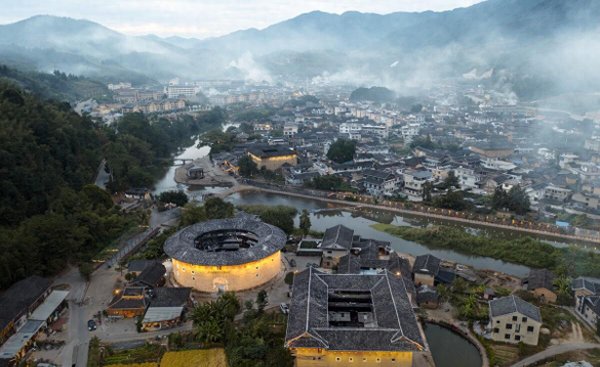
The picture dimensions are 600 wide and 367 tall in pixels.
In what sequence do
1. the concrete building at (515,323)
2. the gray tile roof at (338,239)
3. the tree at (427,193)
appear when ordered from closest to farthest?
1. the concrete building at (515,323)
2. the gray tile roof at (338,239)
3. the tree at (427,193)

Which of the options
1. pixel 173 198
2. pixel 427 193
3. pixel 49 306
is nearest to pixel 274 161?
pixel 173 198

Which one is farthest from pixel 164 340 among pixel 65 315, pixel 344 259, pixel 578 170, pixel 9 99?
pixel 578 170

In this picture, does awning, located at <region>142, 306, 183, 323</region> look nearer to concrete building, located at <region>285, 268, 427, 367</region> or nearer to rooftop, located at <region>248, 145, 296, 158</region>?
concrete building, located at <region>285, 268, 427, 367</region>

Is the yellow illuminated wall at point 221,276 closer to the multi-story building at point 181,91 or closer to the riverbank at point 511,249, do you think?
the riverbank at point 511,249

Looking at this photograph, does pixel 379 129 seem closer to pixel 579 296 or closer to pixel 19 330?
pixel 579 296

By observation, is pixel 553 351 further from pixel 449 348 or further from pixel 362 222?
pixel 362 222

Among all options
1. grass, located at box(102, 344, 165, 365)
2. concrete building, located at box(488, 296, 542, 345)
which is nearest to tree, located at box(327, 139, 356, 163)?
concrete building, located at box(488, 296, 542, 345)

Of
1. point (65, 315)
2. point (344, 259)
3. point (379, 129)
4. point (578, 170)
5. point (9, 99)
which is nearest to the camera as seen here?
point (65, 315)

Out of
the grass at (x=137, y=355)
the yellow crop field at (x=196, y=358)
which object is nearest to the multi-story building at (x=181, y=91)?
the grass at (x=137, y=355)
